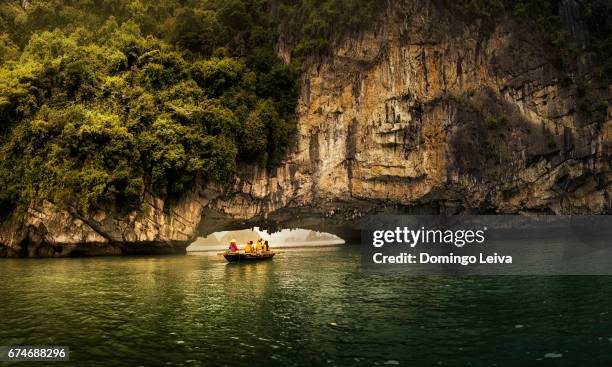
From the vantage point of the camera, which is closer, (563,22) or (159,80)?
(159,80)

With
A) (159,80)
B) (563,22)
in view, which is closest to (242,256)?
(159,80)

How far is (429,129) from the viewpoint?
108ft

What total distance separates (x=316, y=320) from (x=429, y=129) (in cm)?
2465

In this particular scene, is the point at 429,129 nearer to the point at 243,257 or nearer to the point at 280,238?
the point at 243,257

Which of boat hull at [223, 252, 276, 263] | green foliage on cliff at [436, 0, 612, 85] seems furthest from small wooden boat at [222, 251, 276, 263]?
green foliage on cliff at [436, 0, 612, 85]

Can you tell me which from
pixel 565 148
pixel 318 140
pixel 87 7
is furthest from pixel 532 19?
pixel 87 7

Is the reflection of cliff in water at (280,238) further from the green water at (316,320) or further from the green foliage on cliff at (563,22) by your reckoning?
the green water at (316,320)

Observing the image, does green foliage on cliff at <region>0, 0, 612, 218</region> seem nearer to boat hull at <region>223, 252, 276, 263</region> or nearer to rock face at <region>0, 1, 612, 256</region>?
rock face at <region>0, 1, 612, 256</region>

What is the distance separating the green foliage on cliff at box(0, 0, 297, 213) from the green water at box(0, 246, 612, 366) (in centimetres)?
1081

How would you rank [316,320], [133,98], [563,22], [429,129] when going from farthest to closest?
[563,22]
[429,129]
[133,98]
[316,320]

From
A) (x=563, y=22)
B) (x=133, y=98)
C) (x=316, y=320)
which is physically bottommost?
(x=316, y=320)

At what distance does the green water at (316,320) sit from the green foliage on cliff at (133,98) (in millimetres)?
10812

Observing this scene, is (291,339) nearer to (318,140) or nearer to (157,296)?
(157,296)

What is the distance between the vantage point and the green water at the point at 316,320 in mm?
7965
